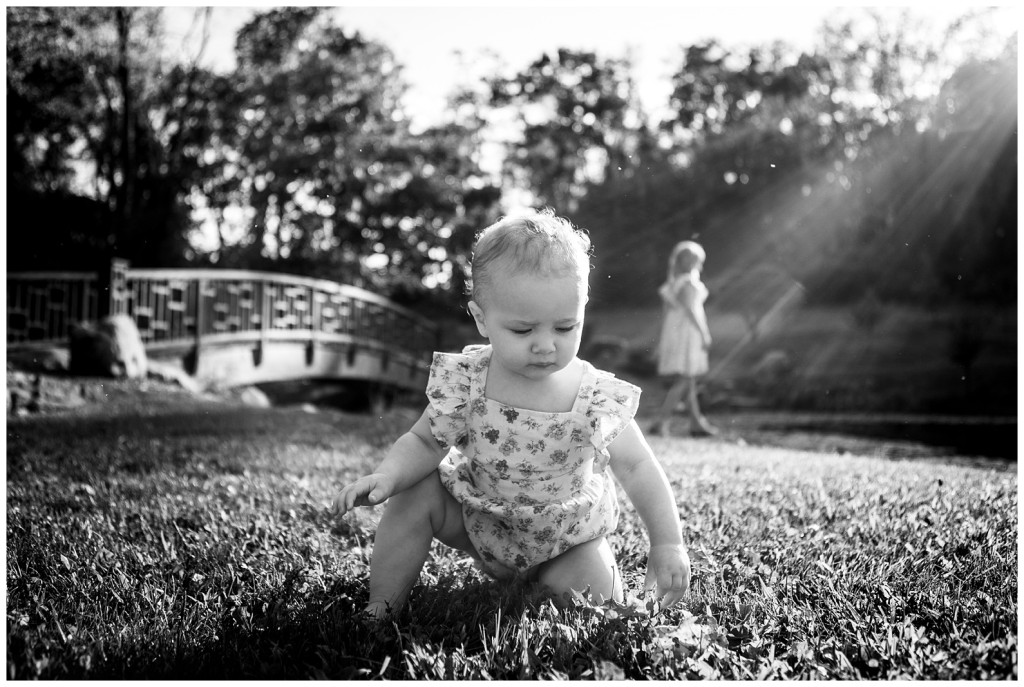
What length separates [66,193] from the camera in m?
19.0

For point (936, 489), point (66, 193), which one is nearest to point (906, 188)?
point (936, 489)

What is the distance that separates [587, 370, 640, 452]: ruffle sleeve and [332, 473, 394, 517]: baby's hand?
A: 60cm

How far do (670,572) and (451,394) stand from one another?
801 mm

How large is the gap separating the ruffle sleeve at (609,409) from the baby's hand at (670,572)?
1.08 feet

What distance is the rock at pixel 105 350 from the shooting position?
1054cm

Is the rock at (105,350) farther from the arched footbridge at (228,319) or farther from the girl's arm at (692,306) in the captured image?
the girl's arm at (692,306)

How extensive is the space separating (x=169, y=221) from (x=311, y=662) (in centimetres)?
1991

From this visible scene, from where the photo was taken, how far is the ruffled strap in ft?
7.80

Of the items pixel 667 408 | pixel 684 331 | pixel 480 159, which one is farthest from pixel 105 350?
pixel 480 159

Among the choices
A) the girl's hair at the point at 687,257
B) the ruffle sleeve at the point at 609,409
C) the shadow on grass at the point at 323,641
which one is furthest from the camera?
the girl's hair at the point at 687,257

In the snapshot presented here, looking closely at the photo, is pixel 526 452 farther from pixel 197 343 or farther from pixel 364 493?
pixel 197 343

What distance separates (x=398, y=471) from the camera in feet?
7.35

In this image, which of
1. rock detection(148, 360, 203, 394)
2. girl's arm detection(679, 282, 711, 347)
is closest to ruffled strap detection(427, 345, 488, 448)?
girl's arm detection(679, 282, 711, 347)

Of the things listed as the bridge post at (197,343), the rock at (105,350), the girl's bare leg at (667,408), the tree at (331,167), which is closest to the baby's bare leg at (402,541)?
the girl's bare leg at (667,408)
